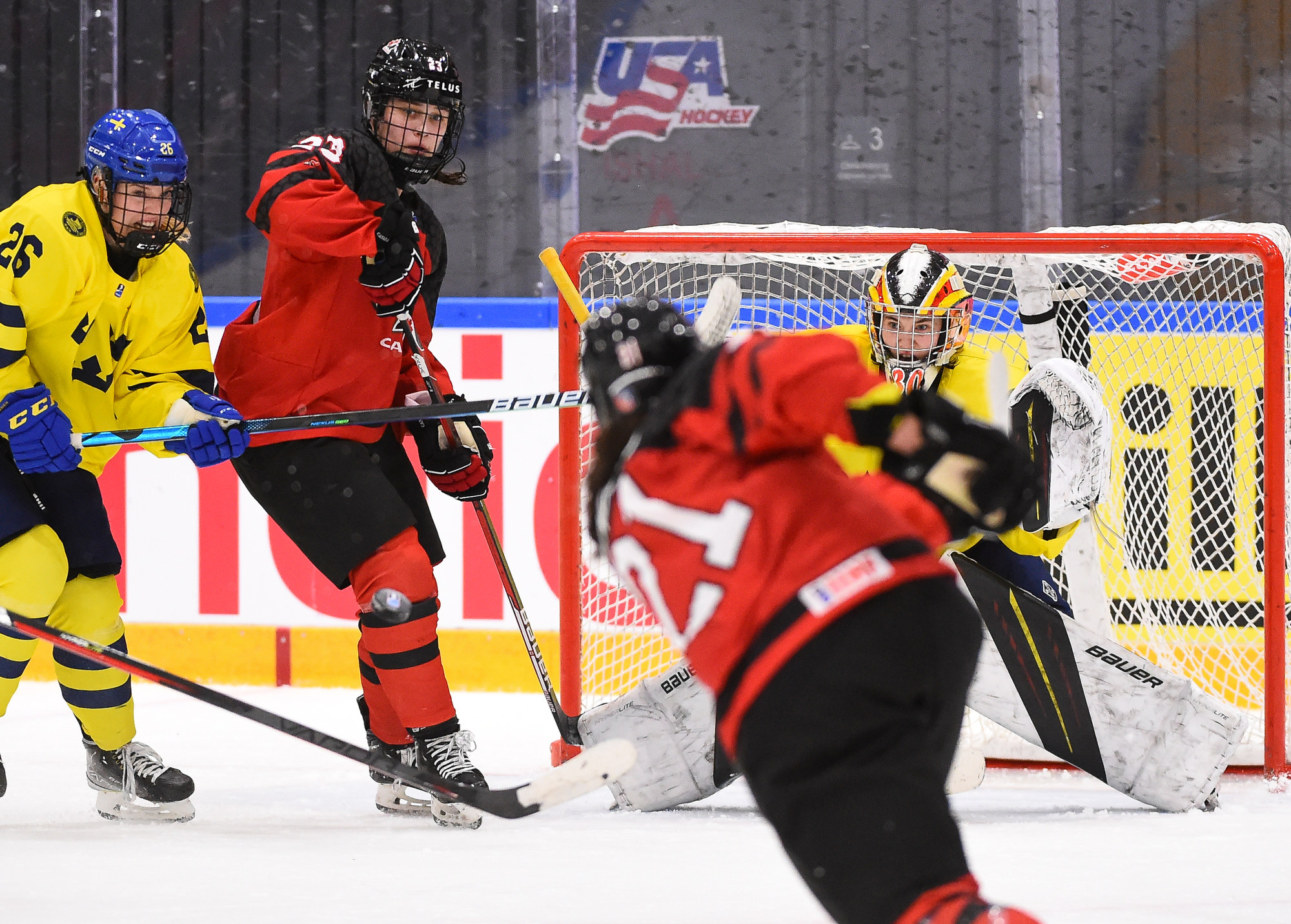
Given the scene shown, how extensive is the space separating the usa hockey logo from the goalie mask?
9.87 ft

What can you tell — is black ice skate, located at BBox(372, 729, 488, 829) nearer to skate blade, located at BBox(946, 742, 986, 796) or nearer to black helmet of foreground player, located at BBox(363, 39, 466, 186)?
skate blade, located at BBox(946, 742, 986, 796)

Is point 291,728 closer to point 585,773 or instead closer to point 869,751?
point 585,773

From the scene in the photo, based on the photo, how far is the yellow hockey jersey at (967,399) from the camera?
2537 mm

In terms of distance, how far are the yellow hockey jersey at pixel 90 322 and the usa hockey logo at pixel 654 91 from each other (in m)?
2.99

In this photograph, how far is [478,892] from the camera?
7.17ft

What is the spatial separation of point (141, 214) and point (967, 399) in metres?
1.55

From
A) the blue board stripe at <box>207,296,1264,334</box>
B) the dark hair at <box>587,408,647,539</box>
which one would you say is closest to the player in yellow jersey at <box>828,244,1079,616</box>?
the blue board stripe at <box>207,296,1264,334</box>

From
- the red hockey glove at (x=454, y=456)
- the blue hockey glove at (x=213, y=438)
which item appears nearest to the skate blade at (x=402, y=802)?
the red hockey glove at (x=454, y=456)

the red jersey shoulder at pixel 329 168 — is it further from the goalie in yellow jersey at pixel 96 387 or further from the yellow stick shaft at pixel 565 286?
the yellow stick shaft at pixel 565 286

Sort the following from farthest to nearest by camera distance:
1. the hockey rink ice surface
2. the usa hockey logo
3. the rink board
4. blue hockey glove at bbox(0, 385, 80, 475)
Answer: the usa hockey logo < the rink board < blue hockey glove at bbox(0, 385, 80, 475) < the hockey rink ice surface

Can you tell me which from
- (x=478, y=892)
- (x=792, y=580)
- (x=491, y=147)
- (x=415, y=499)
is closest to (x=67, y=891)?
(x=478, y=892)

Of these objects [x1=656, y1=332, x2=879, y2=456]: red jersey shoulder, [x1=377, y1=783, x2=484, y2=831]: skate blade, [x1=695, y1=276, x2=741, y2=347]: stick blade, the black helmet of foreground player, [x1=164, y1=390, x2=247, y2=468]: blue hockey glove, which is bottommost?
[x1=377, y1=783, x2=484, y2=831]: skate blade

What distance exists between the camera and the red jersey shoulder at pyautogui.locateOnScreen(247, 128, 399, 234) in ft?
8.51

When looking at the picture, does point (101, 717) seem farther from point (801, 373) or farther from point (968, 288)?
point (968, 288)
